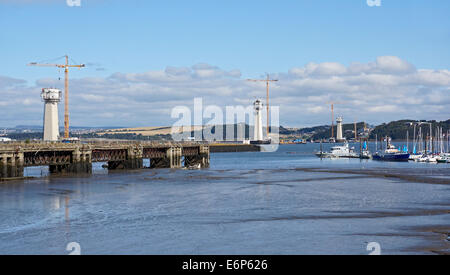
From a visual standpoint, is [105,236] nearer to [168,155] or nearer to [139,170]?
[139,170]

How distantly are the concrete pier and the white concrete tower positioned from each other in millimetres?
49717

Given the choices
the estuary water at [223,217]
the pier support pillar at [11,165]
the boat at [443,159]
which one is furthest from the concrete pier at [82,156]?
the boat at [443,159]

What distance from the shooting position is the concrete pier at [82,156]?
3691 inches

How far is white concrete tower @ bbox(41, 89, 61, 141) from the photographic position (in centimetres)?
17062

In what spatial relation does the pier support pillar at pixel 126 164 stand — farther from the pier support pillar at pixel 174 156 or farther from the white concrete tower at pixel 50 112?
the white concrete tower at pixel 50 112

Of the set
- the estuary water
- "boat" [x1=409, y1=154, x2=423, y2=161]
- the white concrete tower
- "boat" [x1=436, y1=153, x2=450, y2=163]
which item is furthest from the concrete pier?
"boat" [x1=436, y1=153, x2=450, y2=163]

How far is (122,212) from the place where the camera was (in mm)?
58188

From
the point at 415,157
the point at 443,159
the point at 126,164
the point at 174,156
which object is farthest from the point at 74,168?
the point at 415,157

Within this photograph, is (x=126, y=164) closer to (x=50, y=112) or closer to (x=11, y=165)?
(x=11, y=165)

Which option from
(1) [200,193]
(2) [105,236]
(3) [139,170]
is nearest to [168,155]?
(3) [139,170]

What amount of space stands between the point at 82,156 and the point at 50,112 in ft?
227

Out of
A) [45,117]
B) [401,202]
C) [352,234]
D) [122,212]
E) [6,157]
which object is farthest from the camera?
[45,117]

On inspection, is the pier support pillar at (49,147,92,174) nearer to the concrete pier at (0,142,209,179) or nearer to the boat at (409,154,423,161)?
the concrete pier at (0,142,209,179)
